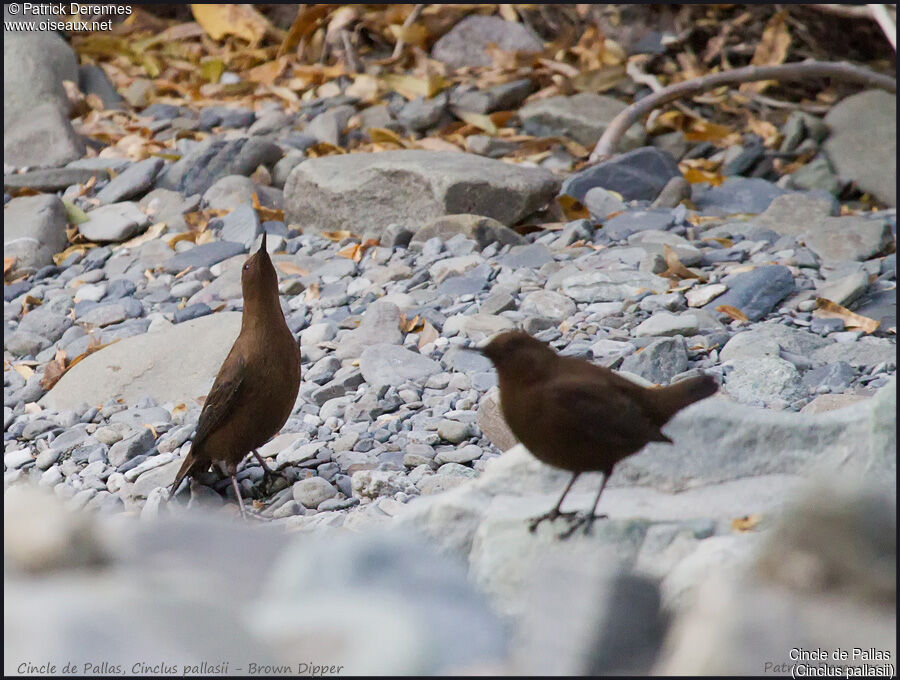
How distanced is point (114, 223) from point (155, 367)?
2018 millimetres

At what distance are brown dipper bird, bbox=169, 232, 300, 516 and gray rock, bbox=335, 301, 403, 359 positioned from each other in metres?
1.28

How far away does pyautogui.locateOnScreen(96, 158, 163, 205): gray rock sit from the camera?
22.6 ft

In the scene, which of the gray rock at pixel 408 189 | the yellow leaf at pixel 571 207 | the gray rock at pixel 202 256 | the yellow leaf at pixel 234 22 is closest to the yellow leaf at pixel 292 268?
the gray rock at pixel 202 256

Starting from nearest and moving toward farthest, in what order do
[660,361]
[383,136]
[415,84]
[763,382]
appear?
[763,382] → [660,361] → [383,136] → [415,84]

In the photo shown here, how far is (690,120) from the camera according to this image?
822cm

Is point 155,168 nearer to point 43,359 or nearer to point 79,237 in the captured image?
point 79,237

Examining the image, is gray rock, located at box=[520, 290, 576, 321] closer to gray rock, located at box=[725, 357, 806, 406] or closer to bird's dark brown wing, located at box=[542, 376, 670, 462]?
gray rock, located at box=[725, 357, 806, 406]

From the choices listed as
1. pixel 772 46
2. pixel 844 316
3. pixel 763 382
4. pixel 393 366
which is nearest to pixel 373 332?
pixel 393 366

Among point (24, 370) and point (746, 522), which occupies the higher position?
point (746, 522)

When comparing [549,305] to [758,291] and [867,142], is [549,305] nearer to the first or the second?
[758,291]

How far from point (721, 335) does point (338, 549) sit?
3.04 meters

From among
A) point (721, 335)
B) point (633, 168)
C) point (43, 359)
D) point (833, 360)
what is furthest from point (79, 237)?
point (833, 360)

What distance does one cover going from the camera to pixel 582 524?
2010 millimetres

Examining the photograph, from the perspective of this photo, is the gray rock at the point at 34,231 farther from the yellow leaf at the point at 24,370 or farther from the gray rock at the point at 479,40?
the gray rock at the point at 479,40
